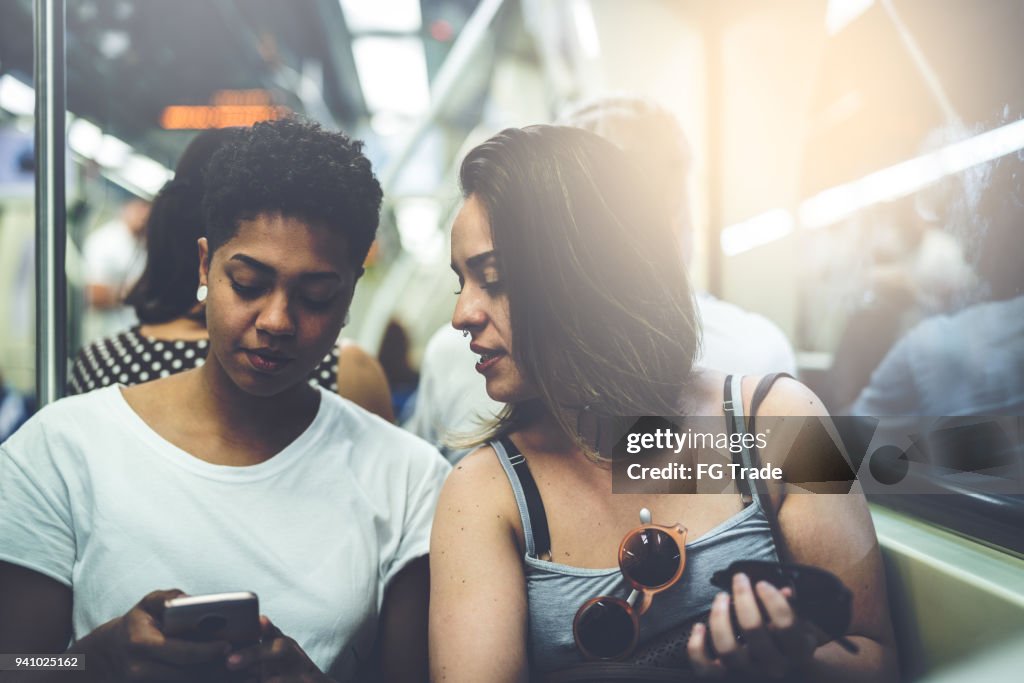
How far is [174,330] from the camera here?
1.20m

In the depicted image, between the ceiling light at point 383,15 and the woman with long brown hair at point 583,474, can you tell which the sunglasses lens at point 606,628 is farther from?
the ceiling light at point 383,15

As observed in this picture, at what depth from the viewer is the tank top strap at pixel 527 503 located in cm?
91

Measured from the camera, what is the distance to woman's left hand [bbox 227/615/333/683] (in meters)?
0.85

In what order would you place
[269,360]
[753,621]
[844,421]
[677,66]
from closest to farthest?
1. [753,621]
2. [269,360]
3. [844,421]
4. [677,66]

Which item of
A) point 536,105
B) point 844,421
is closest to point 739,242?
point 844,421

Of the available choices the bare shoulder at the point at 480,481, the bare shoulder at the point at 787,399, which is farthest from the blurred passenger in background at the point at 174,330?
the bare shoulder at the point at 787,399

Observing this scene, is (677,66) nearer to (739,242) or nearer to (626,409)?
(739,242)

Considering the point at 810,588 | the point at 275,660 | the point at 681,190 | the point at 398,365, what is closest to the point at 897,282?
the point at 681,190

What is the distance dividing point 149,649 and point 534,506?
50 cm

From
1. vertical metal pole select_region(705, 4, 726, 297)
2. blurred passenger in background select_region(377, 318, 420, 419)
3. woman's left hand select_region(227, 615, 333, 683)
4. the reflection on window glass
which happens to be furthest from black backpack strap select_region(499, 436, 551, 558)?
the reflection on window glass

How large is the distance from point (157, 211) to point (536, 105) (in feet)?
4.32

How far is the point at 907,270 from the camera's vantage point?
149cm

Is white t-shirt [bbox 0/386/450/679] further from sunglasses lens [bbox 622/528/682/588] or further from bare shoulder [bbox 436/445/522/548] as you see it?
sunglasses lens [bbox 622/528/682/588]

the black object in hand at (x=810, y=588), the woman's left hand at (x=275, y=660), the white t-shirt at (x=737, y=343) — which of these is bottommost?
the woman's left hand at (x=275, y=660)
